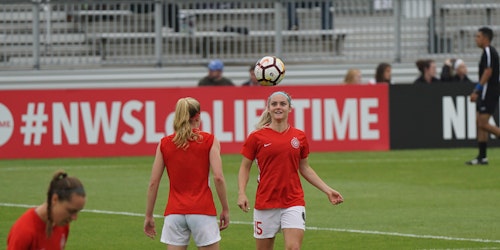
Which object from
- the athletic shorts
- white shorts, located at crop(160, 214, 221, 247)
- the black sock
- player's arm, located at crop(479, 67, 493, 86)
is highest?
player's arm, located at crop(479, 67, 493, 86)

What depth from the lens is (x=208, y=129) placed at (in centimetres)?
2386

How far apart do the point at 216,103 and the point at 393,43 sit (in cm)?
572

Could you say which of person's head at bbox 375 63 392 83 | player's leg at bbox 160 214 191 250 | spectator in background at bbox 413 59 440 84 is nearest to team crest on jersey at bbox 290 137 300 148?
player's leg at bbox 160 214 191 250

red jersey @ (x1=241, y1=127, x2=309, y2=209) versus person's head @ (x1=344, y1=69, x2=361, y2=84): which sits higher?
person's head @ (x1=344, y1=69, x2=361, y2=84)

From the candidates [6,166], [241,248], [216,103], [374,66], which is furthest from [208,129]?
[241,248]

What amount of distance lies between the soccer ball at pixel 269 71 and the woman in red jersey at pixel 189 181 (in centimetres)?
450

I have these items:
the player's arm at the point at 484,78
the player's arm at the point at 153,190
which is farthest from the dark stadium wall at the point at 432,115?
the player's arm at the point at 153,190

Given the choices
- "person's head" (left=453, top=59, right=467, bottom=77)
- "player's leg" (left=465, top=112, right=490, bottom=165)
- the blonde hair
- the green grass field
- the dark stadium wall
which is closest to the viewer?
the blonde hair

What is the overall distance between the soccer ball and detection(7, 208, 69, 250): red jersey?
740 cm

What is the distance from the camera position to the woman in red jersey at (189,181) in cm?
984

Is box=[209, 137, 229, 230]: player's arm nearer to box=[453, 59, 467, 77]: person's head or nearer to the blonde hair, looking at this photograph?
the blonde hair

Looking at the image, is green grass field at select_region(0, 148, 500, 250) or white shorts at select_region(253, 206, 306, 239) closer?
white shorts at select_region(253, 206, 306, 239)

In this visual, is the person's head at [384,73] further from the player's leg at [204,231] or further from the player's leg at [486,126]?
the player's leg at [204,231]

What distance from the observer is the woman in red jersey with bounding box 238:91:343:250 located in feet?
34.7
